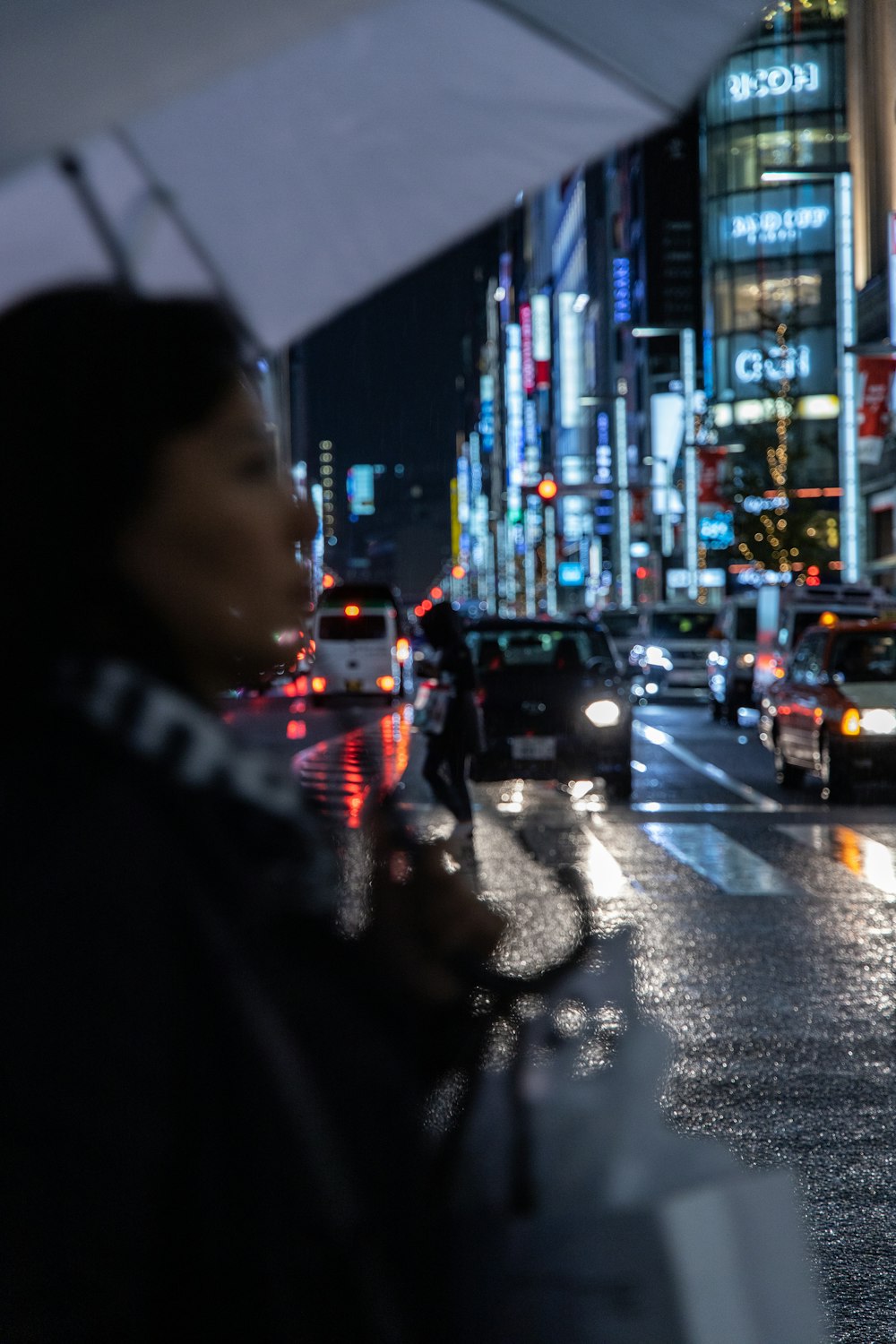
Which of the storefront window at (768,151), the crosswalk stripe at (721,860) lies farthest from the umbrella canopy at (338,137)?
the storefront window at (768,151)

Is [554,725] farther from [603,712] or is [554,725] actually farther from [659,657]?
[659,657]

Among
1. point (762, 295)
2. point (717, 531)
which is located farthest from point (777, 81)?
point (717, 531)

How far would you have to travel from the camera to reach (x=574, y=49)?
370cm

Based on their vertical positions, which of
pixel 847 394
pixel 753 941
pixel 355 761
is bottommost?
pixel 753 941

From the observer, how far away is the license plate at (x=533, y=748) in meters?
16.4

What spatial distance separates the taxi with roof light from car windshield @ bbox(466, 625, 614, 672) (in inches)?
88.3

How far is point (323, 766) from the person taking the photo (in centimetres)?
1953

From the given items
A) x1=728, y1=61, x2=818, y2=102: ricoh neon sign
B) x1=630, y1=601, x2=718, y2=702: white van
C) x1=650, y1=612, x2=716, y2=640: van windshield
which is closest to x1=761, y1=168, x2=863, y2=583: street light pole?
x1=650, y1=612, x2=716, y2=640: van windshield

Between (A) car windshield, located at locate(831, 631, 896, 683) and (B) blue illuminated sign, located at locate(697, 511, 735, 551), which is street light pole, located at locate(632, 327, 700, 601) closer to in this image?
(B) blue illuminated sign, located at locate(697, 511, 735, 551)

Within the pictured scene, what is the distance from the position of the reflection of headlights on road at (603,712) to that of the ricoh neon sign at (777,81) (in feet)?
207

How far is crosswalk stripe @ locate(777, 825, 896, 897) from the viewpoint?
11.4m

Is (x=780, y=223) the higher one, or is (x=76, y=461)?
(x=780, y=223)

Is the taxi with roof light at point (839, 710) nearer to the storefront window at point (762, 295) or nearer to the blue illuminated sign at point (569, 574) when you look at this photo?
the storefront window at point (762, 295)

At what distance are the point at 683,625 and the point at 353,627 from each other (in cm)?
812
